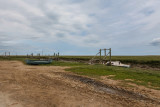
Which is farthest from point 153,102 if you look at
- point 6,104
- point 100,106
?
point 6,104

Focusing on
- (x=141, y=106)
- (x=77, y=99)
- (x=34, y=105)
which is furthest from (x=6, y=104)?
(x=141, y=106)

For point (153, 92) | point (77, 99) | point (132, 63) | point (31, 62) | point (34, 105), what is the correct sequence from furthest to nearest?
point (132, 63), point (31, 62), point (153, 92), point (77, 99), point (34, 105)

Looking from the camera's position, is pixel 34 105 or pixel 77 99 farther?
pixel 77 99

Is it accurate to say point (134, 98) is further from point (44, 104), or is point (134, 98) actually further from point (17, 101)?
point (17, 101)

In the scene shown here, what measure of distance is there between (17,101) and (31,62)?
2014 cm

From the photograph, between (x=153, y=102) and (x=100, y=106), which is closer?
(x=100, y=106)

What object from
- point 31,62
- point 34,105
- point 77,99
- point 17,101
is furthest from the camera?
point 31,62

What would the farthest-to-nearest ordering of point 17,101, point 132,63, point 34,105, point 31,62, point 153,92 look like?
1. point 132,63
2. point 31,62
3. point 153,92
4. point 17,101
5. point 34,105

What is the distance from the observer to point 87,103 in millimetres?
5047

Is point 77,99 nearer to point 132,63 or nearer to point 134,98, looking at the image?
point 134,98

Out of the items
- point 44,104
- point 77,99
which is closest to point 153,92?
point 77,99

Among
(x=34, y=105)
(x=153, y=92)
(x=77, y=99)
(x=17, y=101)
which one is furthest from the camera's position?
(x=153, y=92)

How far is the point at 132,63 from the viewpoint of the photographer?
1149 inches

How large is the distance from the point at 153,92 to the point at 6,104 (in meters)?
6.75
